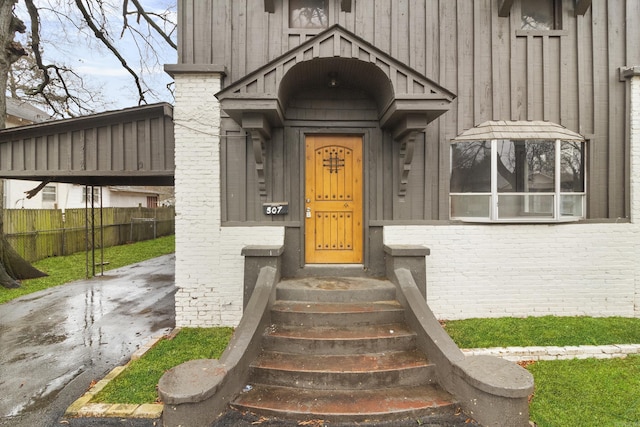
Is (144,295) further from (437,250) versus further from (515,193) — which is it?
(515,193)

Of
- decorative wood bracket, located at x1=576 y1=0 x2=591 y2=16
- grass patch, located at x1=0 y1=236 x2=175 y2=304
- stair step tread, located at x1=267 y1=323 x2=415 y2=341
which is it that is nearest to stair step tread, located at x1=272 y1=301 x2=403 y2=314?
stair step tread, located at x1=267 y1=323 x2=415 y2=341

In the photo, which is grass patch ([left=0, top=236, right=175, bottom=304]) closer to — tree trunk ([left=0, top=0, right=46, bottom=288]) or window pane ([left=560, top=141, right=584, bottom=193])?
tree trunk ([left=0, top=0, right=46, bottom=288])

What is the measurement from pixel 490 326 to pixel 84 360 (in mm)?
5823

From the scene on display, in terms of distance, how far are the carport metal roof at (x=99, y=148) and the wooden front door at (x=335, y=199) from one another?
2540mm

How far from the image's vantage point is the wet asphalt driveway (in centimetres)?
310

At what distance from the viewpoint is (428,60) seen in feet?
16.6

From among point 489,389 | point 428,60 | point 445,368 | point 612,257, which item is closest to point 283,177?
point 428,60

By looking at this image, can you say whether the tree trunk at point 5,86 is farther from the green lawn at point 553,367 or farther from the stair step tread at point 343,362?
the stair step tread at point 343,362

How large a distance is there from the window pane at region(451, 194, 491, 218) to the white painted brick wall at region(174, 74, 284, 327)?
3.66 metres

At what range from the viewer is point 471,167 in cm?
506

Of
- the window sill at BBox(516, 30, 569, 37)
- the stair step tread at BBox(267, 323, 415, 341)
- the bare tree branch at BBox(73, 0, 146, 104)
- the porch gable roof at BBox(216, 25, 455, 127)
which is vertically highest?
the bare tree branch at BBox(73, 0, 146, 104)

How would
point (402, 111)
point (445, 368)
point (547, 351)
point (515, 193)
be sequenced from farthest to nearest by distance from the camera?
point (515, 193)
point (402, 111)
point (547, 351)
point (445, 368)

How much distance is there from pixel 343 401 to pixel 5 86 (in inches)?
405

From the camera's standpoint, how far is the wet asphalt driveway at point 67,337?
310cm
